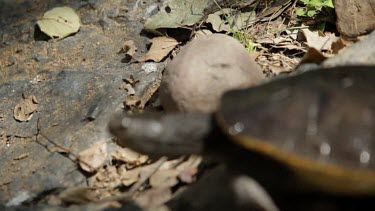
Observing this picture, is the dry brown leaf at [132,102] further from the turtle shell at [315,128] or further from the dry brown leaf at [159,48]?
the turtle shell at [315,128]

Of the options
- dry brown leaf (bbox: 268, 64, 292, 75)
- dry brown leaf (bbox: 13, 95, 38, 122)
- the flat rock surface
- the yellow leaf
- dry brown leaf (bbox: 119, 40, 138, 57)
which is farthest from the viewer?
the yellow leaf

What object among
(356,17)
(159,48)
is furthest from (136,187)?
(356,17)

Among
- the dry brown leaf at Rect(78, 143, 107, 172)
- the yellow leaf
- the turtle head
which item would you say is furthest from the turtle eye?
the yellow leaf

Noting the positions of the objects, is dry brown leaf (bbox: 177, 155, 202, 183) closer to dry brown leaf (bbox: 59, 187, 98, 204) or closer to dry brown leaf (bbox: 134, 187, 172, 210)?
dry brown leaf (bbox: 134, 187, 172, 210)

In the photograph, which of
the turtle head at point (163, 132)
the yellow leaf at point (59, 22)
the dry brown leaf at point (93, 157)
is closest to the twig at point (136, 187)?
the dry brown leaf at point (93, 157)

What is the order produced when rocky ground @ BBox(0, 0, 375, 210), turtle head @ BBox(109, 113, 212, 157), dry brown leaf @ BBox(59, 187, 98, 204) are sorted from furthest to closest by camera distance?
rocky ground @ BBox(0, 0, 375, 210) → dry brown leaf @ BBox(59, 187, 98, 204) → turtle head @ BBox(109, 113, 212, 157)

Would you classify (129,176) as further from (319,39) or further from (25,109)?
(319,39)
